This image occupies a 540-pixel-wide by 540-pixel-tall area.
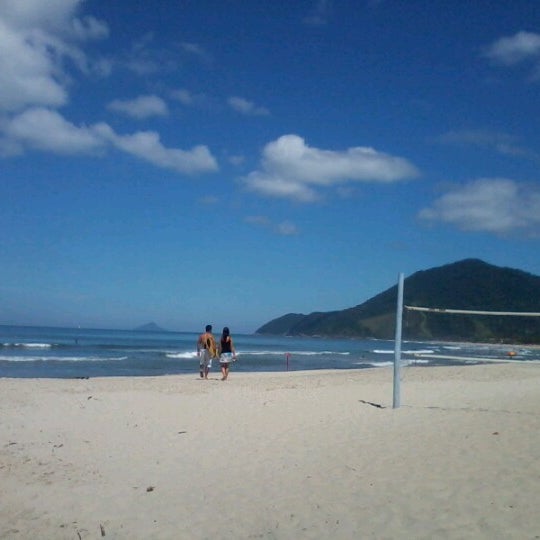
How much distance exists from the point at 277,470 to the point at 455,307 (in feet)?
183

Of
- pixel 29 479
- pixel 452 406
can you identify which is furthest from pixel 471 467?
pixel 29 479

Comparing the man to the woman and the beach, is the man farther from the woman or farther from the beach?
the beach

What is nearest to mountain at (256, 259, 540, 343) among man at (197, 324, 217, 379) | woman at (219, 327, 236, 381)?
woman at (219, 327, 236, 381)

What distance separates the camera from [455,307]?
192ft

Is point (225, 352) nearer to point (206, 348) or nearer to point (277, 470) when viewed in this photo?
point (206, 348)

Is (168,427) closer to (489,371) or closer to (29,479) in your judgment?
(29,479)

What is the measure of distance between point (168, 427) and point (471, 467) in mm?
4531

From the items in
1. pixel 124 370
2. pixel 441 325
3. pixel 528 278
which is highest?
pixel 528 278

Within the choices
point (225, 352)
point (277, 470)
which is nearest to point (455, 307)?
point (225, 352)

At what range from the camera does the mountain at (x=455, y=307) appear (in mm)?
19562

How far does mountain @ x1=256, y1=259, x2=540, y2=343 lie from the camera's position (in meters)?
19.6

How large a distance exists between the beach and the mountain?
441 centimetres

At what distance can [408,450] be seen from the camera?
6.36 meters

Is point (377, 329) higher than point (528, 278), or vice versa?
point (528, 278)
